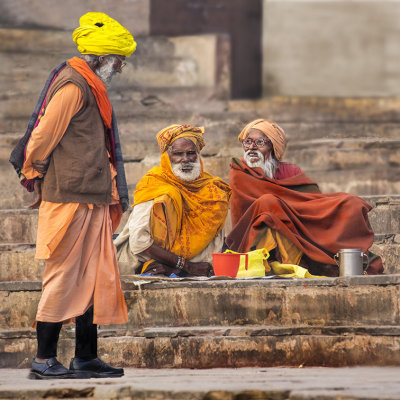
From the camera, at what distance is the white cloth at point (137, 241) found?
7.69 meters

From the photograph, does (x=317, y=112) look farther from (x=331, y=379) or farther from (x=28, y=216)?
(x=331, y=379)

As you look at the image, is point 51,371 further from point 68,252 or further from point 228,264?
point 228,264

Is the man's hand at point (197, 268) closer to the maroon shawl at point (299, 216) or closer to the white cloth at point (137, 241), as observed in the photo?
the white cloth at point (137, 241)

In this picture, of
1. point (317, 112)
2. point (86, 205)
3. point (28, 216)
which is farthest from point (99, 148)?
point (317, 112)

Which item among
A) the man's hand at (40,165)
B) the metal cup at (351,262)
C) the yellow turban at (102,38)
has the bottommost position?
the metal cup at (351,262)

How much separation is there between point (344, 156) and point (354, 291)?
10.7 ft

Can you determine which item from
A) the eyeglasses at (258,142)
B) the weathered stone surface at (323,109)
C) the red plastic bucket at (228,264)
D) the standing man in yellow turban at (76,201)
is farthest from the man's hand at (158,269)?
the weathered stone surface at (323,109)

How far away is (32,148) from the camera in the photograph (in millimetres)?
5898

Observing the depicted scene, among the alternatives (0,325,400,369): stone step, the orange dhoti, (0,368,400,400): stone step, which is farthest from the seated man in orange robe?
the orange dhoti

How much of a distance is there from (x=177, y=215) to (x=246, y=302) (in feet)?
4.40

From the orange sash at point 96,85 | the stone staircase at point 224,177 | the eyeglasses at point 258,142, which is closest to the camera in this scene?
the orange sash at point 96,85

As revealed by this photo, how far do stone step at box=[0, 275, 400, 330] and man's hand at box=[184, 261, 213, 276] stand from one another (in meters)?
0.69

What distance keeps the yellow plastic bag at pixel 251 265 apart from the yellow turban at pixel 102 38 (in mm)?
1779

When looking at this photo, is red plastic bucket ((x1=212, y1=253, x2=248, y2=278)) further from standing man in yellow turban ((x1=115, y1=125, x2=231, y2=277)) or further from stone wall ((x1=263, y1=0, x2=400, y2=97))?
stone wall ((x1=263, y1=0, x2=400, y2=97))
